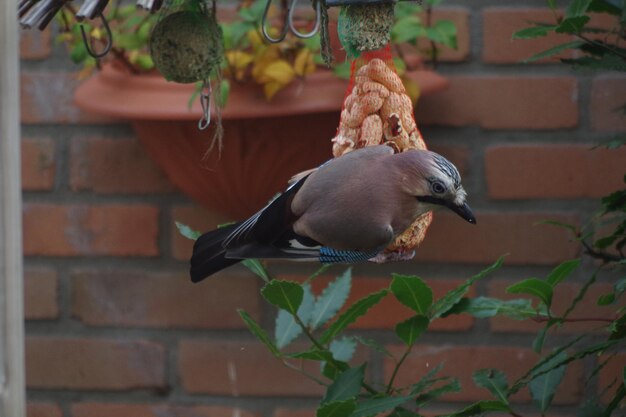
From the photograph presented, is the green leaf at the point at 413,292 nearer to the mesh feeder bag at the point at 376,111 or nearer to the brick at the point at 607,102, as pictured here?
the mesh feeder bag at the point at 376,111

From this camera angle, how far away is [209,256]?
0.84 metres

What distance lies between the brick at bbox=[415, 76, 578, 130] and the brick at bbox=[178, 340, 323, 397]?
0.34m

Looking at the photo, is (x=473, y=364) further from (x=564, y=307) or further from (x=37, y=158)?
(x=37, y=158)

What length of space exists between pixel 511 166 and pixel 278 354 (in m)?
0.55

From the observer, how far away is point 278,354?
80cm

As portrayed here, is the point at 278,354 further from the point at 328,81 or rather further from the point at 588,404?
the point at 328,81

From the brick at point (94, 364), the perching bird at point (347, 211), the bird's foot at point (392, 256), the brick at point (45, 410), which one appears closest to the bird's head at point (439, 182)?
the perching bird at point (347, 211)

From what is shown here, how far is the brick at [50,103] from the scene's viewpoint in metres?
1.30

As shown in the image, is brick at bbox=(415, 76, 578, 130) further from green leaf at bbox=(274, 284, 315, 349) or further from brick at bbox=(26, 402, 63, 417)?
brick at bbox=(26, 402, 63, 417)

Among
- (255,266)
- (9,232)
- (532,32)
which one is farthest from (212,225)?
(9,232)

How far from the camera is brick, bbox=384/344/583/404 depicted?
4.18 feet

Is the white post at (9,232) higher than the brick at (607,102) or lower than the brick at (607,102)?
higher

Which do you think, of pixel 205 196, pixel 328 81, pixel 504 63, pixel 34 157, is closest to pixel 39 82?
pixel 34 157

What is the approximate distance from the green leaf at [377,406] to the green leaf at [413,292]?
0.22 ft
